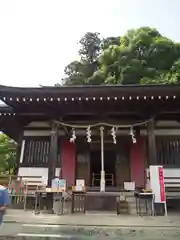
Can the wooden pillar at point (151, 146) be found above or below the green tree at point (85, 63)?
below

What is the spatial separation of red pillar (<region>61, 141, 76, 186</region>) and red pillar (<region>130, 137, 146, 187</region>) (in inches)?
96.6

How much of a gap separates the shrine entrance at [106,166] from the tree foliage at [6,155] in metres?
8.22

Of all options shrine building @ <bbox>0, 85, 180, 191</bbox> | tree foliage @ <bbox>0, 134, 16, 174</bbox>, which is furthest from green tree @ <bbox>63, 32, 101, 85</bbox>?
shrine building @ <bbox>0, 85, 180, 191</bbox>

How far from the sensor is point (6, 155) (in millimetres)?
18219

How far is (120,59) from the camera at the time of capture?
24.2m

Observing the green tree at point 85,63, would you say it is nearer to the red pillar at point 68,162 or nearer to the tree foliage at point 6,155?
the tree foliage at point 6,155

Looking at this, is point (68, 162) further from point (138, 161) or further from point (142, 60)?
point (142, 60)

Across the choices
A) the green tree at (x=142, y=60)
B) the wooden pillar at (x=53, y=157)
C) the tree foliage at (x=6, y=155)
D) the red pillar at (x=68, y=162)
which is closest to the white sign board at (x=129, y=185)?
the red pillar at (x=68, y=162)

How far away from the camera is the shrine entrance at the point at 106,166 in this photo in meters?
10.5

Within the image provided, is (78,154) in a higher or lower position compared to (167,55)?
lower

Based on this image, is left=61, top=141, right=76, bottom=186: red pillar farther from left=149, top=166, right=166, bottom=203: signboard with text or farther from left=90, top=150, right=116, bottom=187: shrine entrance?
left=149, top=166, right=166, bottom=203: signboard with text

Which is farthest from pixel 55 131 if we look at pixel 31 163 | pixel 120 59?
pixel 120 59

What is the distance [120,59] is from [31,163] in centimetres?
1798

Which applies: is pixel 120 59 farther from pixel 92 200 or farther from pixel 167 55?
pixel 92 200
